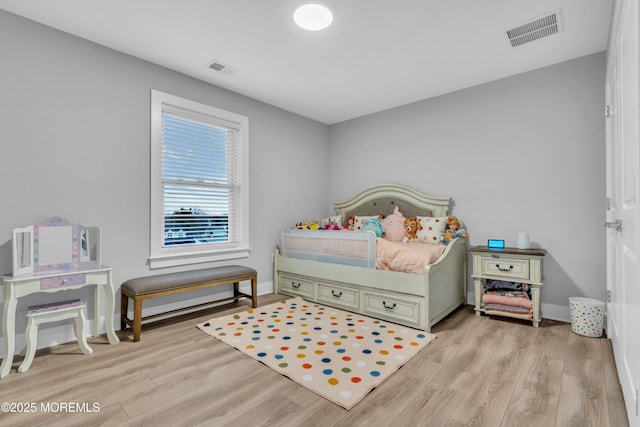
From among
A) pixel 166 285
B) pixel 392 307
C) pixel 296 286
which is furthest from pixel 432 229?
pixel 166 285

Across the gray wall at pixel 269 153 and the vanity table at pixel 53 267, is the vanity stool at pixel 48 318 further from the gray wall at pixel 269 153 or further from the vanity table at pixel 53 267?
the gray wall at pixel 269 153

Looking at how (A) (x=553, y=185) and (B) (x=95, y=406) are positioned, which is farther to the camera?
(A) (x=553, y=185)

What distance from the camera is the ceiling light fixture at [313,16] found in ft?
7.18

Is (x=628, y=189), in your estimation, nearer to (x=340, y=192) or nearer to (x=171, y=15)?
(x=171, y=15)

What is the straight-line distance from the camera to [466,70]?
3.12 metres

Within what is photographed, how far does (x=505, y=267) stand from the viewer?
290 centimetres

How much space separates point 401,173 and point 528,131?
1446 mm

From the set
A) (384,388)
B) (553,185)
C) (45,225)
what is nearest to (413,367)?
(384,388)

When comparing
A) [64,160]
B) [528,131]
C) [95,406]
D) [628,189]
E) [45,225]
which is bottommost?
[95,406]

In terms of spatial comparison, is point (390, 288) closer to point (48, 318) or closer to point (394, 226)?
point (394, 226)

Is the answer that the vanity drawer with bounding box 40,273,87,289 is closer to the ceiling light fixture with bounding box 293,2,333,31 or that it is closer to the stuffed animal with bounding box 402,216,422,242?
the ceiling light fixture with bounding box 293,2,333,31

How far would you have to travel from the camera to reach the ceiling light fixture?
219 cm

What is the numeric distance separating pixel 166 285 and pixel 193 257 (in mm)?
638

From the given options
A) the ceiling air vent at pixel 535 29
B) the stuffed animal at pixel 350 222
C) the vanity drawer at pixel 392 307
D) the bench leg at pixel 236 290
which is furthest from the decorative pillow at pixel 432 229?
the bench leg at pixel 236 290
